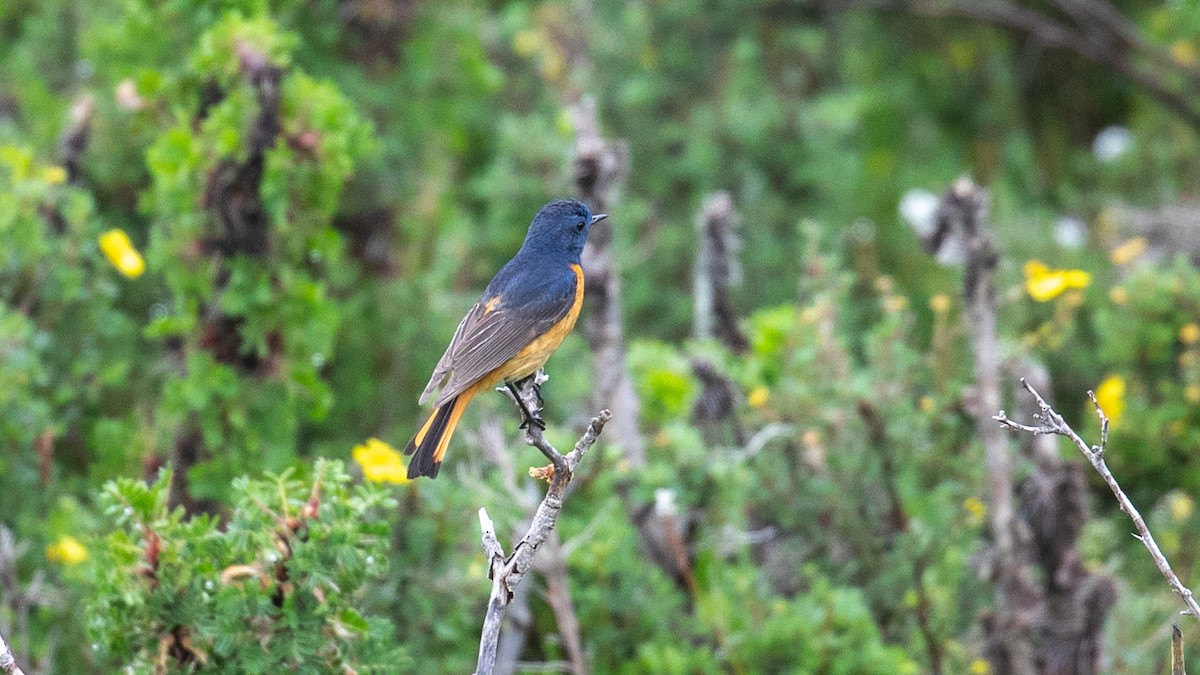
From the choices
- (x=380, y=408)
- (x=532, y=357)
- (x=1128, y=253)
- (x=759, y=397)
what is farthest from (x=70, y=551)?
(x=1128, y=253)

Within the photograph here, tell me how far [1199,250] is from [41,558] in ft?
18.6

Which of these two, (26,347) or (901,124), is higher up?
(901,124)

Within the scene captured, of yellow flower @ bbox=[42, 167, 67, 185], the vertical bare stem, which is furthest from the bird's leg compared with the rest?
yellow flower @ bbox=[42, 167, 67, 185]

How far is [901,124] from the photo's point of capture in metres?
10.6

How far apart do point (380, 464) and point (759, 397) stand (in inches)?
74.0

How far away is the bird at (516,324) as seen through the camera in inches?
169

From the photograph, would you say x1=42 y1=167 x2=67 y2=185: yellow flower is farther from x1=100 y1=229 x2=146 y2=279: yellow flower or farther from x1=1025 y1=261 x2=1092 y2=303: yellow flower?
x1=1025 y1=261 x2=1092 y2=303: yellow flower

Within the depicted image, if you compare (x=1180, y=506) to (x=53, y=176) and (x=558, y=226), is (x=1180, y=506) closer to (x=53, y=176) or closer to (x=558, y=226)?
(x=558, y=226)

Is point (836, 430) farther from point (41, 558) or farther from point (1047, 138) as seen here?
point (1047, 138)

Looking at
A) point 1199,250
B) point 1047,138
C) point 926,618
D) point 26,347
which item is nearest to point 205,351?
point 26,347

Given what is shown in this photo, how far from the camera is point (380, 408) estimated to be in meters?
7.26

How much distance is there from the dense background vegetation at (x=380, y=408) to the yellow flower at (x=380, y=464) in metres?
0.04

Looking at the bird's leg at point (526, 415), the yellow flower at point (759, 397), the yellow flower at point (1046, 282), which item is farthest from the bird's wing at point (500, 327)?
the yellow flower at point (1046, 282)

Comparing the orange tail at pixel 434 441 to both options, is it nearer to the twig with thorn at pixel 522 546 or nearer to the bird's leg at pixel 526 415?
the bird's leg at pixel 526 415
